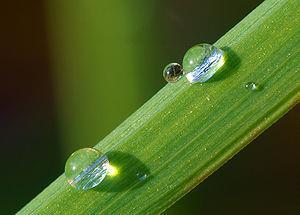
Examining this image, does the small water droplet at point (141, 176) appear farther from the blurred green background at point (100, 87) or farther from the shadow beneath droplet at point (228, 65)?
the blurred green background at point (100, 87)

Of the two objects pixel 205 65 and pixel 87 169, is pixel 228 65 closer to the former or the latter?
pixel 205 65

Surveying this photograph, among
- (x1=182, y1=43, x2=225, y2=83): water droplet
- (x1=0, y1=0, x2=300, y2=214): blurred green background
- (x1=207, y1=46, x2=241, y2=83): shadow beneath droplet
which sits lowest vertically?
(x1=207, y1=46, x2=241, y2=83): shadow beneath droplet

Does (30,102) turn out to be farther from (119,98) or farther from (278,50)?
(278,50)

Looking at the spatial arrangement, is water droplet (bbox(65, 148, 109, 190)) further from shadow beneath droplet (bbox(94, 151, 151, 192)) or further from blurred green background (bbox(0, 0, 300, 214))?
blurred green background (bbox(0, 0, 300, 214))

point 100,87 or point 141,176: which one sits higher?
point 100,87

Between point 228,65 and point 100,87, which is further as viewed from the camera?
point 100,87

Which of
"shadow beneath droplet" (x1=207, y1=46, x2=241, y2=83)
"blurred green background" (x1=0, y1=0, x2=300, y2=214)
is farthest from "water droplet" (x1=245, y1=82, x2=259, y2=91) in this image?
"blurred green background" (x1=0, y1=0, x2=300, y2=214)

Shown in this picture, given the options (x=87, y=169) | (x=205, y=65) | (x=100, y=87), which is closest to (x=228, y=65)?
(x=205, y=65)

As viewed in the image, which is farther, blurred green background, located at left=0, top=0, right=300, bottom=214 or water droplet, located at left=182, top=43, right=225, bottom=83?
blurred green background, located at left=0, top=0, right=300, bottom=214

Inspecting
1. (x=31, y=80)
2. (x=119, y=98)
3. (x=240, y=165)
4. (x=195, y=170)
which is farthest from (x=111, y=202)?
(x=31, y=80)
